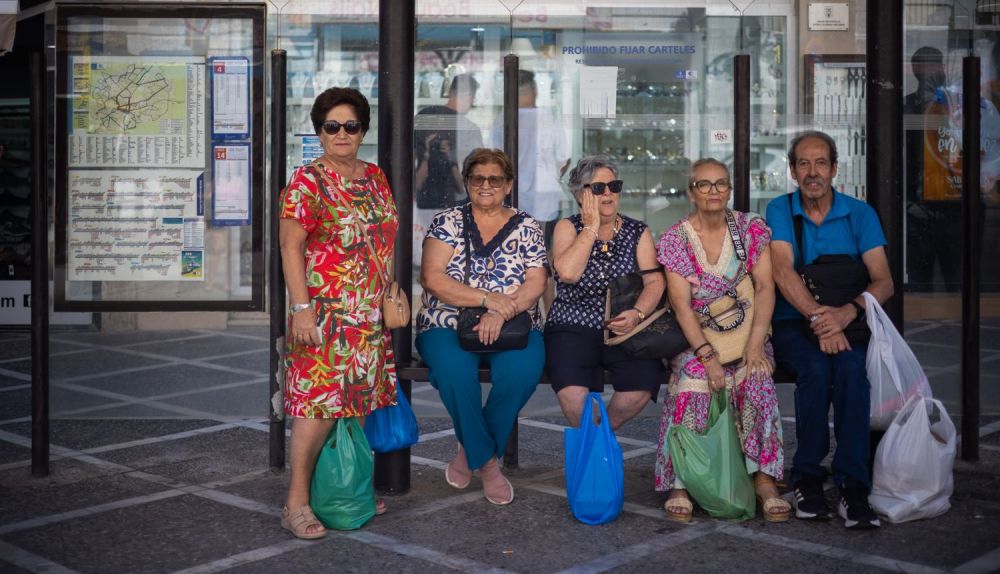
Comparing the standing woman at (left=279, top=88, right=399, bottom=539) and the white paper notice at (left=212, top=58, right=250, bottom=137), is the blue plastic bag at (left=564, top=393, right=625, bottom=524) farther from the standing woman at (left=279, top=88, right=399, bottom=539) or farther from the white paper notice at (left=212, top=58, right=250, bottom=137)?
the white paper notice at (left=212, top=58, right=250, bottom=137)

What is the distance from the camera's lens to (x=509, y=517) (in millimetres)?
5016

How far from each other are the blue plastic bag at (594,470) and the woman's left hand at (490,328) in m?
0.47

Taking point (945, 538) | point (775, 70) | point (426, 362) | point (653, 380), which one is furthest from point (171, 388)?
point (945, 538)

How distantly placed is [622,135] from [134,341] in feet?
11.7

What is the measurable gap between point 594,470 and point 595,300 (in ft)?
2.71

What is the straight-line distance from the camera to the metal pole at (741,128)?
5.70 m

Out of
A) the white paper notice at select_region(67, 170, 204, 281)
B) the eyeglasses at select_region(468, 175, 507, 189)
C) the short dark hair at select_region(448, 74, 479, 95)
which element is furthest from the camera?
the short dark hair at select_region(448, 74, 479, 95)

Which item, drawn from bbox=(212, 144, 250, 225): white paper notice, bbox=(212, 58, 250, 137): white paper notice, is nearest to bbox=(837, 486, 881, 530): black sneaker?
bbox=(212, 144, 250, 225): white paper notice

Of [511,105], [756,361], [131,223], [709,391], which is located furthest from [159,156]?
[756,361]

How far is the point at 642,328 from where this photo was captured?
5.24m

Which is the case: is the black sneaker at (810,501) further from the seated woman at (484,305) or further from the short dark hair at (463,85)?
the short dark hair at (463,85)

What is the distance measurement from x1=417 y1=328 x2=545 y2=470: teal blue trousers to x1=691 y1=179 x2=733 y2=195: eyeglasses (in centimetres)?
94

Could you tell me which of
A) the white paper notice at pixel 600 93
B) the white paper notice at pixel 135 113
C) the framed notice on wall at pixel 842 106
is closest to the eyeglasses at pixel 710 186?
the white paper notice at pixel 600 93

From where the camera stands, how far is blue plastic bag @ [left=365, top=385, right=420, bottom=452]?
5168mm
